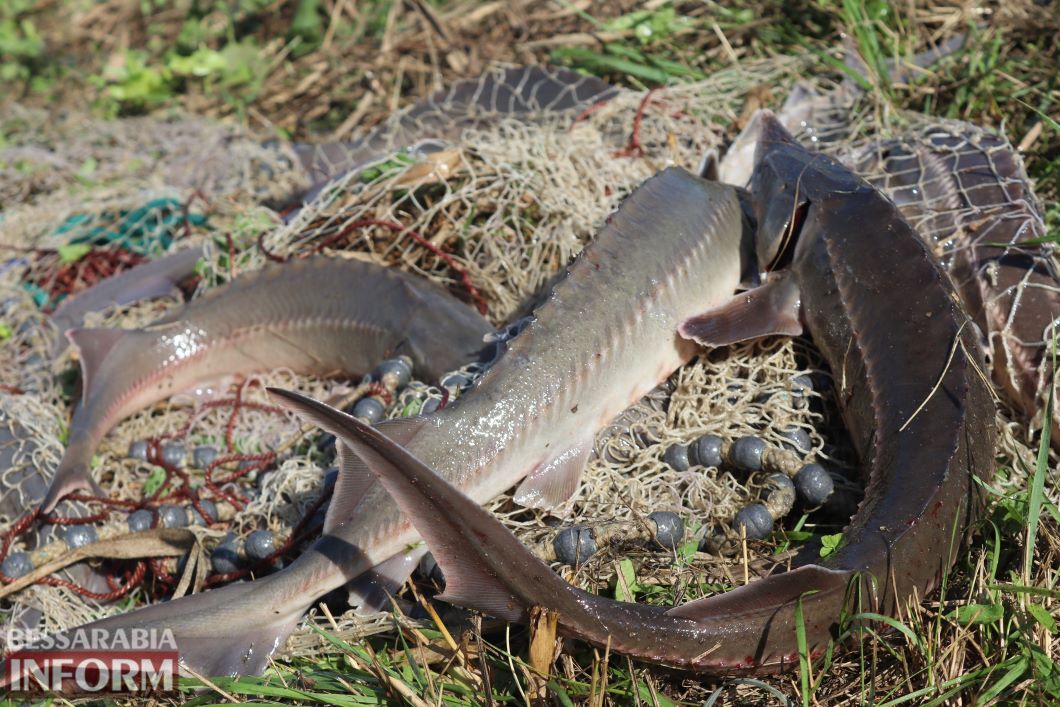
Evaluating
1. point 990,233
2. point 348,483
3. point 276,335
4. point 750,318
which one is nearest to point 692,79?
point 990,233

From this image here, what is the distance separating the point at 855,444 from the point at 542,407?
810 millimetres

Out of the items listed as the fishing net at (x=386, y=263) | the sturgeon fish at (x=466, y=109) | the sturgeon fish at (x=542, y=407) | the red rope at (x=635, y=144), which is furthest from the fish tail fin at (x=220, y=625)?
the sturgeon fish at (x=466, y=109)

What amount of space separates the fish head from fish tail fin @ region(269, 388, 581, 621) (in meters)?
1.48

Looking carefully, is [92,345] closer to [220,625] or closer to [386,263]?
[386,263]

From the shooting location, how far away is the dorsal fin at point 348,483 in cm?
229

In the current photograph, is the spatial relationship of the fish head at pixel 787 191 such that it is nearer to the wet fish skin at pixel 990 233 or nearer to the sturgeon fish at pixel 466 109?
the wet fish skin at pixel 990 233

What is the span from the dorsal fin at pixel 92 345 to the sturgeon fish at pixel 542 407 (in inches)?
55.2

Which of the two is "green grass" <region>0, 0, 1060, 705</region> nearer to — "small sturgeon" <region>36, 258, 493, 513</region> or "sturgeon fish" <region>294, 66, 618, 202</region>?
"sturgeon fish" <region>294, 66, 618, 202</region>

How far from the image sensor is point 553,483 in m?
2.56

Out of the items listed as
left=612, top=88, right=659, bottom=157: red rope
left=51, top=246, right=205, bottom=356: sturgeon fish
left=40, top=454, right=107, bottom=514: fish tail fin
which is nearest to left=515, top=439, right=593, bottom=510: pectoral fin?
left=40, top=454, right=107, bottom=514: fish tail fin

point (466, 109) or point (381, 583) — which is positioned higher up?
point (466, 109)

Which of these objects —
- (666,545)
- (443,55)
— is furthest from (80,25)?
(666,545)

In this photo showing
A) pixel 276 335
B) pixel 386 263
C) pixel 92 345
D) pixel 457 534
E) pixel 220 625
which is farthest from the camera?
pixel 386 263

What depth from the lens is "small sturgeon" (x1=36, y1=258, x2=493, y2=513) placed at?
322cm
